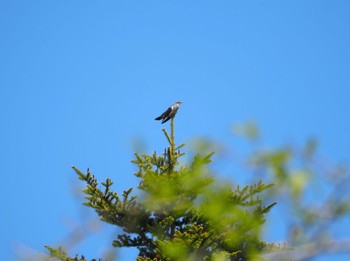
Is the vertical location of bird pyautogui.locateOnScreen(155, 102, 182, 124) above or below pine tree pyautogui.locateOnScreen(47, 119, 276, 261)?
above

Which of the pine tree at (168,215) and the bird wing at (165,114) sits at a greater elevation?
the bird wing at (165,114)

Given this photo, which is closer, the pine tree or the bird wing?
the pine tree

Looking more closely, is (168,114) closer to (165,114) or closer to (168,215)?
(165,114)

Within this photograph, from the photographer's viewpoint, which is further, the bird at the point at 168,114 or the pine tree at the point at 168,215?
the bird at the point at 168,114

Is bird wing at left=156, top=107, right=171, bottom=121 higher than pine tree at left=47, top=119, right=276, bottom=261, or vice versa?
bird wing at left=156, top=107, right=171, bottom=121

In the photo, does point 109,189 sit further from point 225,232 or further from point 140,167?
point 225,232

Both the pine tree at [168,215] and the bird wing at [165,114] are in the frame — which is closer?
the pine tree at [168,215]

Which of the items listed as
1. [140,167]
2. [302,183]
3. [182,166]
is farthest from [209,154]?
[302,183]

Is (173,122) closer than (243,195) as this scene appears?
No

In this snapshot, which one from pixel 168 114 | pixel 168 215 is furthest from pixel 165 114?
pixel 168 215

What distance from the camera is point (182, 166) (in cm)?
1020

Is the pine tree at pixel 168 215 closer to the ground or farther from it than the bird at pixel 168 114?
closer to the ground

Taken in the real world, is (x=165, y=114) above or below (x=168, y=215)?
above

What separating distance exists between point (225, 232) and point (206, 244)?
462 mm
